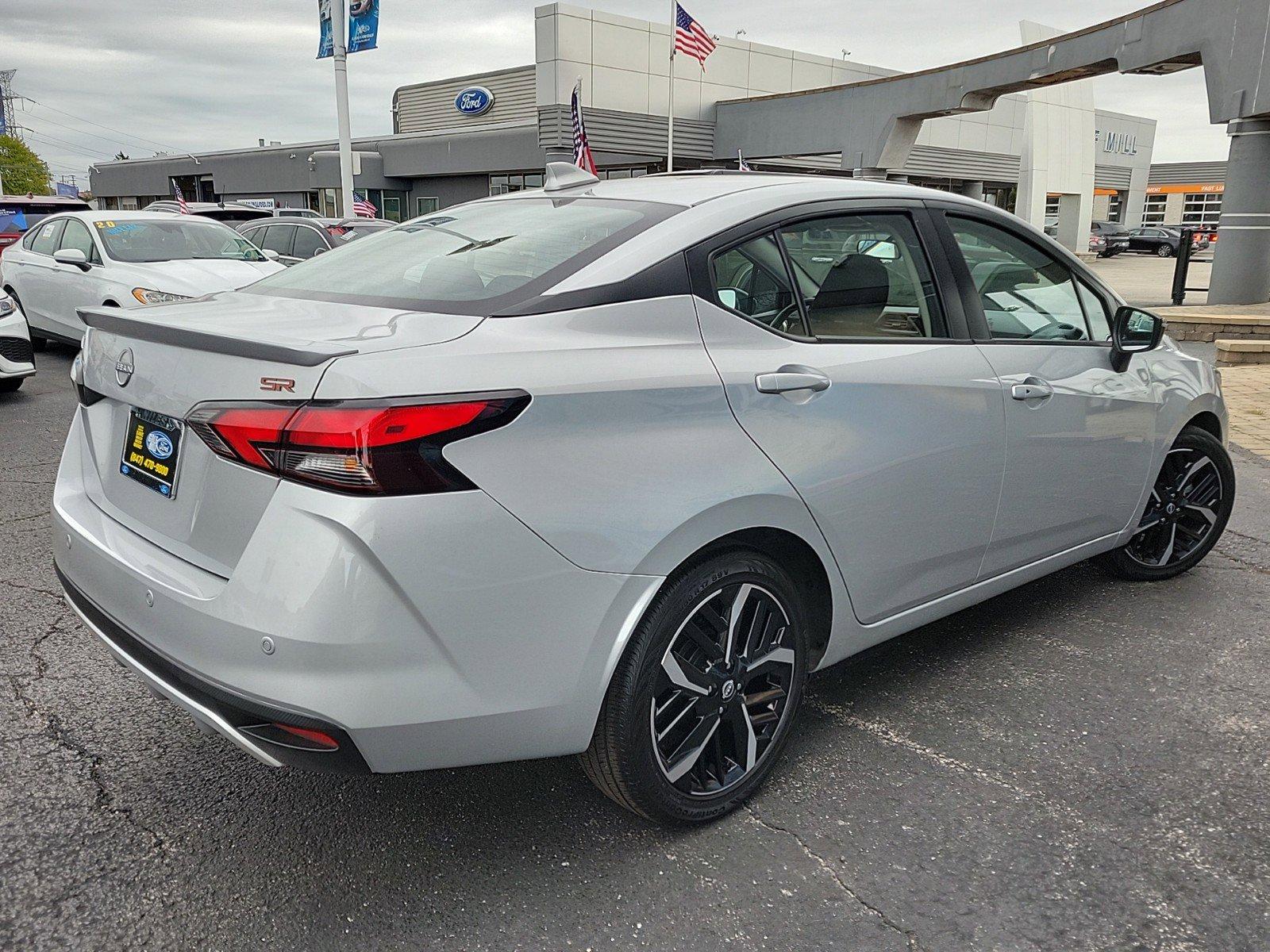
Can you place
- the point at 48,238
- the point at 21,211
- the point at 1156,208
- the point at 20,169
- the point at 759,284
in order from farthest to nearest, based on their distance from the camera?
A: the point at 20,169, the point at 1156,208, the point at 21,211, the point at 48,238, the point at 759,284

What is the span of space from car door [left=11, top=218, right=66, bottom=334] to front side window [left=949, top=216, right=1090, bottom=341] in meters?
9.93

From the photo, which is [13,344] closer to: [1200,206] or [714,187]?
[714,187]

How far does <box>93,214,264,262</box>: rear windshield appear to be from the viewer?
9992 mm

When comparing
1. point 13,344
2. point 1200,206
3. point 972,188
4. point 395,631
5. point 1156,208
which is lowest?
point 13,344

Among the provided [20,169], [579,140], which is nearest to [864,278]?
[579,140]

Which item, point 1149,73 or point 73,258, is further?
point 1149,73

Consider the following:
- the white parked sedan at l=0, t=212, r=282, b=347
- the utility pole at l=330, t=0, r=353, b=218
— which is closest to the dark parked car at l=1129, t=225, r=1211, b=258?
the utility pole at l=330, t=0, r=353, b=218

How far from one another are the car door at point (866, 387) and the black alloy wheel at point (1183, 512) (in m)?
1.46

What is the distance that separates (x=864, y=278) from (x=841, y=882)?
1.67m

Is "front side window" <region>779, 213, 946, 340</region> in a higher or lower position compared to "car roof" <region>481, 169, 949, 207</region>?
lower

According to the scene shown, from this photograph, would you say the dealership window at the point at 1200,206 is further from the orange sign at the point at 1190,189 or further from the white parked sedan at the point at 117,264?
the white parked sedan at the point at 117,264

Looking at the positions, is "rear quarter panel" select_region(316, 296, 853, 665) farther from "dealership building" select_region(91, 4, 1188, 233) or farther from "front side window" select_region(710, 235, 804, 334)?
"dealership building" select_region(91, 4, 1188, 233)

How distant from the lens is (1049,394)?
333 centimetres

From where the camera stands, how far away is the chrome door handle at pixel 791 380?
2.50m
